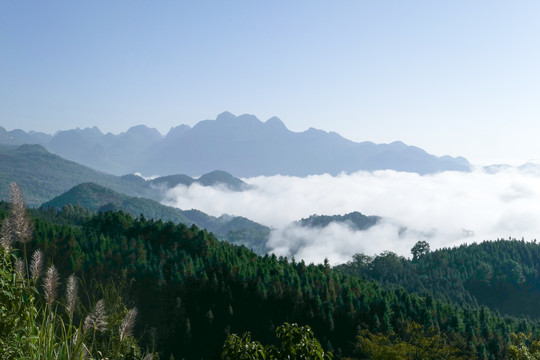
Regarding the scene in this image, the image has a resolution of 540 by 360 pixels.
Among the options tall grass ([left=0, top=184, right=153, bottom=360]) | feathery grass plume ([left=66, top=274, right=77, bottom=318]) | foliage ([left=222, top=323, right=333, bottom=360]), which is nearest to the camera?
tall grass ([left=0, top=184, right=153, bottom=360])

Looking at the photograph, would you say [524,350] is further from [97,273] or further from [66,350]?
[97,273]

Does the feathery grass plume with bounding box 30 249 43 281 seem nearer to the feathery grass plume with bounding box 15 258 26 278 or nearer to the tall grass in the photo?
the tall grass

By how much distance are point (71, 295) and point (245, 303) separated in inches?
3778

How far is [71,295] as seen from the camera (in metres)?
7.99

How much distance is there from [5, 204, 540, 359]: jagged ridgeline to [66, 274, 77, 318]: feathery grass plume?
79746 millimetres

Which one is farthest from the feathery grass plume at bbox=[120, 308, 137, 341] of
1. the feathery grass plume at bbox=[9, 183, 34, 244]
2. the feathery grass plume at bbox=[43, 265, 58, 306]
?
the feathery grass plume at bbox=[9, 183, 34, 244]

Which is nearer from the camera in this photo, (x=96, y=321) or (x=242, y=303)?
(x=96, y=321)

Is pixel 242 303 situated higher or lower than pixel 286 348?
lower

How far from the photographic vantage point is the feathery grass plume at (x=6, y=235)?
7693 millimetres

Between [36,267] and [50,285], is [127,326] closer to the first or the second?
[50,285]

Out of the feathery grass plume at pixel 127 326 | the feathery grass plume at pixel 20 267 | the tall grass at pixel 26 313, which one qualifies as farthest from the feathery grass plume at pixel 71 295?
the feathery grass plume at pixel 127 326

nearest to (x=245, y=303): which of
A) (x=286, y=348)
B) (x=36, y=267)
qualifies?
(x=286, y=348)

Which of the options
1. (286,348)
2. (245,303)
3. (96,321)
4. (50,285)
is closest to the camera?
(50,285)

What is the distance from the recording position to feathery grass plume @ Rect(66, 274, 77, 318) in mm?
7411
